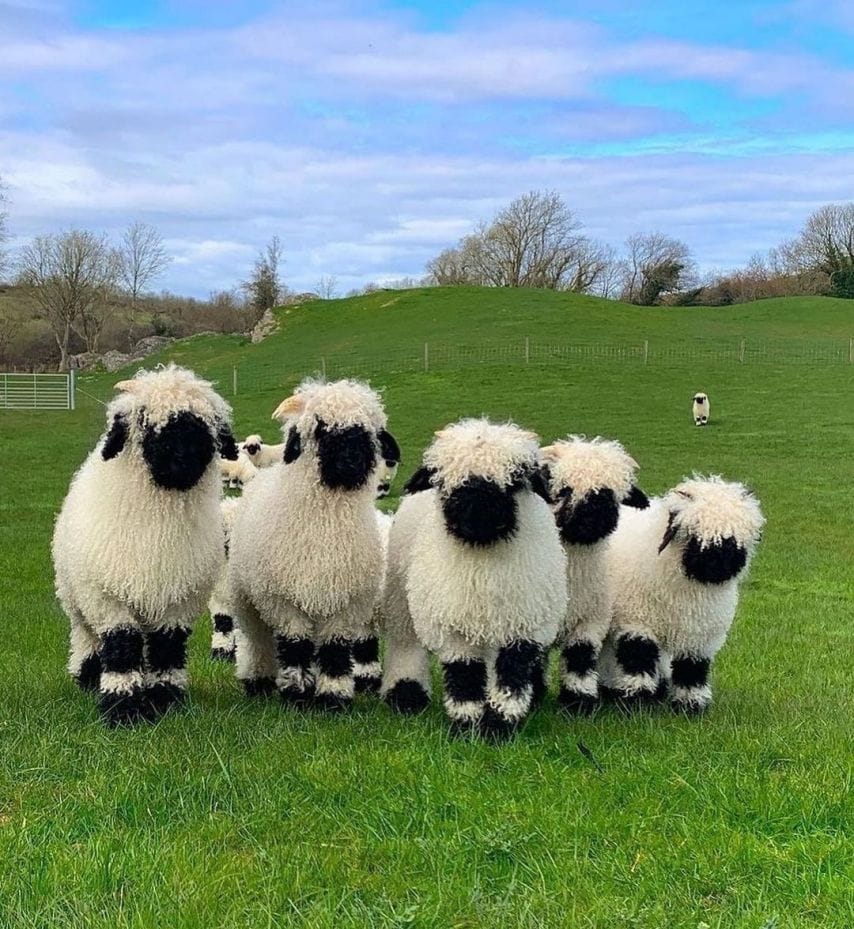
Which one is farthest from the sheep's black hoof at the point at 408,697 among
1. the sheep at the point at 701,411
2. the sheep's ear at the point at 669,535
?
the sheep at the point at 701,411

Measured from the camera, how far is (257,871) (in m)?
4.71

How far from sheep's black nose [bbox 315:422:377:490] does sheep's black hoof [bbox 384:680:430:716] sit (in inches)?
67.5

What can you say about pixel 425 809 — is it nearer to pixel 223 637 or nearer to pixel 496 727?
pixel 496 727

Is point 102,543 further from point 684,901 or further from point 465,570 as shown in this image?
point 684,901

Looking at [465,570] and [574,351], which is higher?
[574,351]

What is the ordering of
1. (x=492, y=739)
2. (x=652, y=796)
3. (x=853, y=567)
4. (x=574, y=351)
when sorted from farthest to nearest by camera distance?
(x=574, y=351) → (x=853, y=567) → (x=492, y=739) → (x=652, y=796)

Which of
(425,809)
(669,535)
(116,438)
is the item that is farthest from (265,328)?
(425,809)

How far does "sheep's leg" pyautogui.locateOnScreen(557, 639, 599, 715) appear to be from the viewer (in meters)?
7.74

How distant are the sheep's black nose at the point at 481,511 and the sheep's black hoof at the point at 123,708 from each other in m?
2.66

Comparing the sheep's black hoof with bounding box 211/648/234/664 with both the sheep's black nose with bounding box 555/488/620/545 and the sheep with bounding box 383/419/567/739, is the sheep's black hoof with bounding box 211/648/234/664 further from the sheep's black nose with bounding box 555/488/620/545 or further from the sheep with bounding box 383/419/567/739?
the sheep's black nose with bounding box 555/488/620/545

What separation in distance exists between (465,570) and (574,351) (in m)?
45.5

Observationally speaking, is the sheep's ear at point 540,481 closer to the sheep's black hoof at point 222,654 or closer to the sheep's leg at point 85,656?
the sheep's leg at point 85,656

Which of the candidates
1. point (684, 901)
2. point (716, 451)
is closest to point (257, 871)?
point (684, 901)

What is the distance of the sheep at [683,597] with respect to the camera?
769 centimetres
